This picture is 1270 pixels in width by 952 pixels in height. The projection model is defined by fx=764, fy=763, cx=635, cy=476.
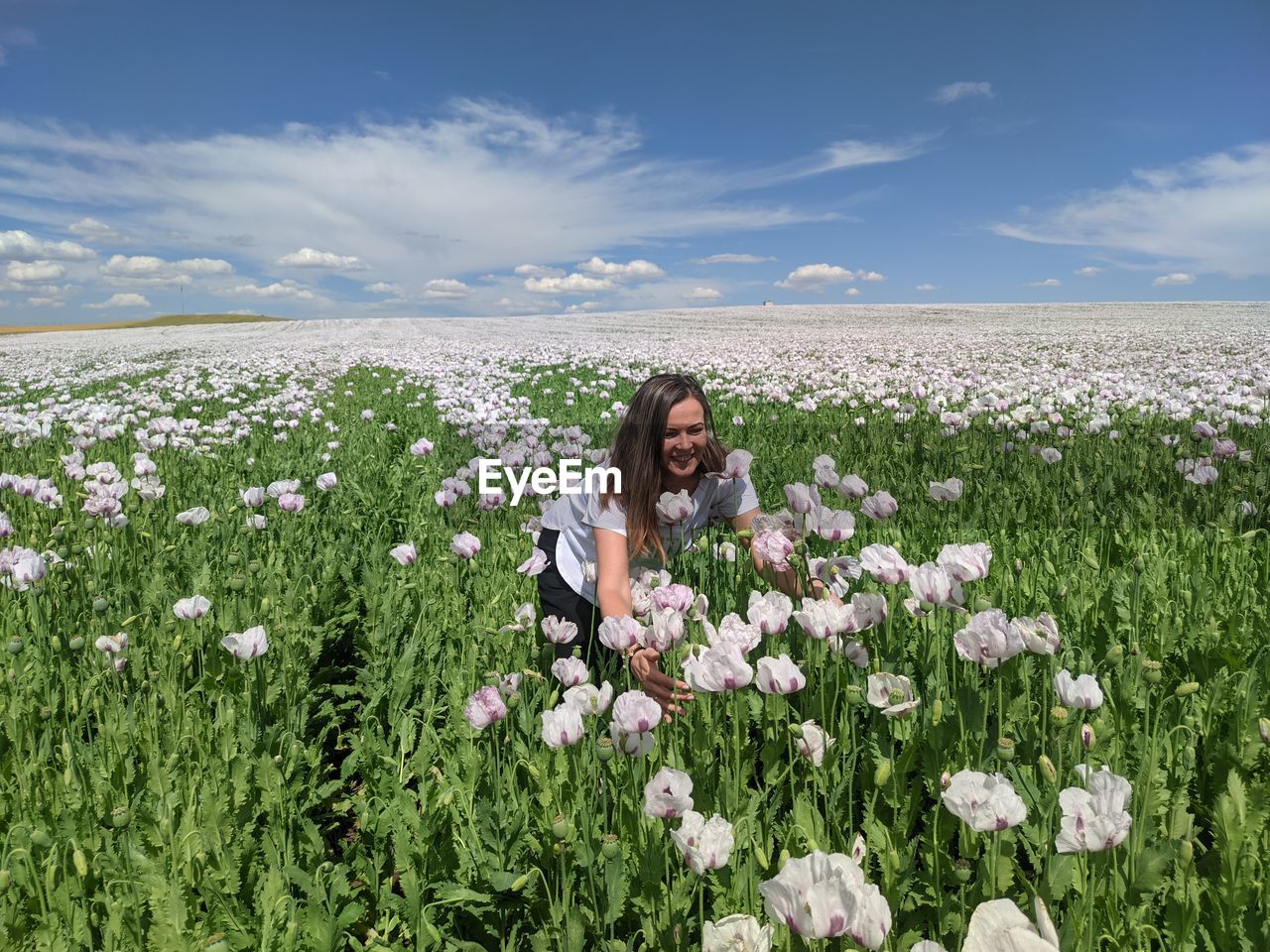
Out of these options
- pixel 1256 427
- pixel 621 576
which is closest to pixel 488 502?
pixel 621 576

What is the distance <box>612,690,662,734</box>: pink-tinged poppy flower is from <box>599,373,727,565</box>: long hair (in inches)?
50.6

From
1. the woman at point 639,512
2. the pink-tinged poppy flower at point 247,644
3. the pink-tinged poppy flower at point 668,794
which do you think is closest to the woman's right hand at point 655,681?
the woman at point 639,512

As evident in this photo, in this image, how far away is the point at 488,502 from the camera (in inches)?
173

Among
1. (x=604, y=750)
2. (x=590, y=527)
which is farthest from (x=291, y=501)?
(x=604, y=750)

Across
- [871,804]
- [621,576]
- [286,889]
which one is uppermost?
[621,576]

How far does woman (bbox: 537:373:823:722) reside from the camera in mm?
3059

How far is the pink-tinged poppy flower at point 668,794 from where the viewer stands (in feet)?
5.30

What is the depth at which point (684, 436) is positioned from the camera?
3232mm

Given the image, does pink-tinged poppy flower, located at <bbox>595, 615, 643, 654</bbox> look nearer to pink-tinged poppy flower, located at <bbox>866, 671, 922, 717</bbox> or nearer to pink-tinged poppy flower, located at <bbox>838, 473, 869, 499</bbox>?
pink-tinged poppy flower, located at <bbox>866, 671, 922, 717</bbox>

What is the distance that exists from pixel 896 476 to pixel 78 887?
540 cm

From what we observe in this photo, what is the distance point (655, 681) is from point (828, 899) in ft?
4.13

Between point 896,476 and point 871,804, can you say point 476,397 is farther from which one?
point 871,804

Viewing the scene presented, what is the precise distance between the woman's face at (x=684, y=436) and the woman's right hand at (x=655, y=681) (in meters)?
1.06

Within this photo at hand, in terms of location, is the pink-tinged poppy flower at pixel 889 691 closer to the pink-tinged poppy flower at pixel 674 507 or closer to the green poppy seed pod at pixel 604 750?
the green poppy seed pod at pixel 604 750
